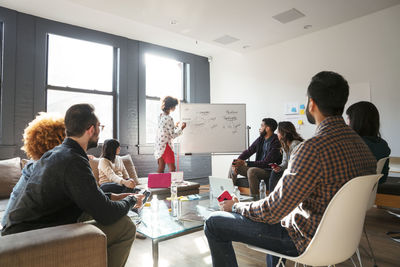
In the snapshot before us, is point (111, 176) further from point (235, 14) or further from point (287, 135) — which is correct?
point (235, 14)

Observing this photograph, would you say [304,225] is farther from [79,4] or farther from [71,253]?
[79,4]

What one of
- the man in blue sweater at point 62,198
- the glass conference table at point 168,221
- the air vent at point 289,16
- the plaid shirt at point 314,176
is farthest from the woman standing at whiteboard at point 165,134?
the plaid shirt at point 314,176

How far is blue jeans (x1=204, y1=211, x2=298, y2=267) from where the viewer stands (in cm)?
123

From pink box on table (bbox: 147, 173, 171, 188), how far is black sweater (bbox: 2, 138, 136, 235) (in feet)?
6.65

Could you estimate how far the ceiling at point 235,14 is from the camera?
142 inches

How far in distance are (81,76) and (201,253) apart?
374 centimetres

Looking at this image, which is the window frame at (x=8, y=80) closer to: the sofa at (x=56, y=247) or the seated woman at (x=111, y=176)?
the seated woman at (x=111, y=176)

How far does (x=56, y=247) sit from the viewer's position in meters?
1.04

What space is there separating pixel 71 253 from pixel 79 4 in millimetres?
3586

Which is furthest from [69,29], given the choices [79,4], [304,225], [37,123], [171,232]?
[304,225]

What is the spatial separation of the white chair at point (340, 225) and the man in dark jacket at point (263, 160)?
7.43 ft

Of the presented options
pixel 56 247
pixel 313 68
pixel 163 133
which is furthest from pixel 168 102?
pixel 56 247

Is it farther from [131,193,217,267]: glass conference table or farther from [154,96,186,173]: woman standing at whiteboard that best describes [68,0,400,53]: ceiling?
[131,193,217,267]: glass conference table

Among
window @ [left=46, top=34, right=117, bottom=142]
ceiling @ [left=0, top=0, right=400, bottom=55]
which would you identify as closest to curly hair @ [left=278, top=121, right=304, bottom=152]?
ceiling @ [left=0, top=0, right=400, bottom=55]
